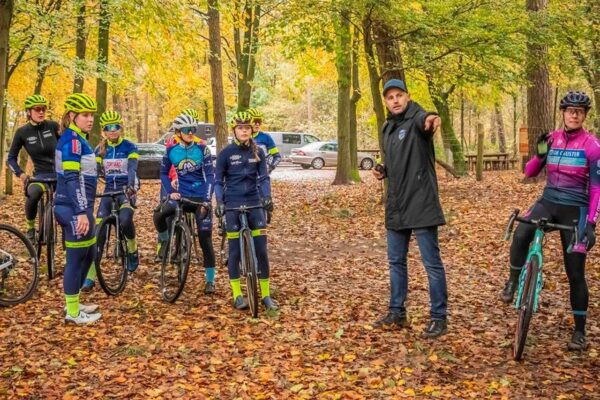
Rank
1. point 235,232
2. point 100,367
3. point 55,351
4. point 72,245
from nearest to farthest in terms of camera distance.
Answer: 1. point 100,367
2. point 55,351
3. point 72,245
4. point 235,232

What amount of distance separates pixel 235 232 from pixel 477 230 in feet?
19.6

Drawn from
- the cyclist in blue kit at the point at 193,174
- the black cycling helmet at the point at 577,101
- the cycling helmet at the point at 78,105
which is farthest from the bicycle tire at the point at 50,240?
the black cycling helmet at the point at 577,101

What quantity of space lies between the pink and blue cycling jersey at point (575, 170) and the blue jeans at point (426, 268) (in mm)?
1102

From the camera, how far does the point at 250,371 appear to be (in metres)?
5.06

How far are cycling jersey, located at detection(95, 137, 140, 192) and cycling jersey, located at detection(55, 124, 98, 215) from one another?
175cm

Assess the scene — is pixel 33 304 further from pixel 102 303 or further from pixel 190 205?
pixel 190 205

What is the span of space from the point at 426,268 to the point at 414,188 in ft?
2.52

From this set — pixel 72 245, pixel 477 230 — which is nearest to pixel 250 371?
pixel 72 245

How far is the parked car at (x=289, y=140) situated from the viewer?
3888 centimetres

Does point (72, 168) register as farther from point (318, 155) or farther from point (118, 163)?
point (318, 155)

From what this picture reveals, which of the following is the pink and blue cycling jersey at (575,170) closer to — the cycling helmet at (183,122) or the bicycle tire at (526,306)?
the bicycle tire at (526,306)

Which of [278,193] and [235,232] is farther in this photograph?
[278,193]

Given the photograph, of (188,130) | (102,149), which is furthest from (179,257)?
(102,149)

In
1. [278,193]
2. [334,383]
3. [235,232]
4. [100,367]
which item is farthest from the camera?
[278,193]
